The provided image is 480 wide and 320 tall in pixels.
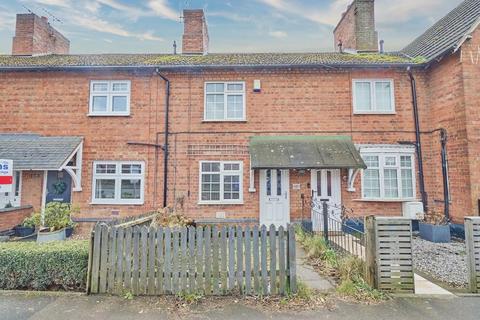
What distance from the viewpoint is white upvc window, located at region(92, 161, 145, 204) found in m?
10.6

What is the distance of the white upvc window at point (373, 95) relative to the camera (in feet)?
35.8

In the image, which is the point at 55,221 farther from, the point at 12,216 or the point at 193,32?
the point at 193,32

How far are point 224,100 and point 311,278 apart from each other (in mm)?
7730

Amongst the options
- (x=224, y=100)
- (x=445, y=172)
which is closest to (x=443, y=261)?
(x=445, y=172)

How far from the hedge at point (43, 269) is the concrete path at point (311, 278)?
13.4 ft

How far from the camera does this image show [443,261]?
678 centimetres

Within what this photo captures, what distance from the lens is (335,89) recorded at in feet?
36.0

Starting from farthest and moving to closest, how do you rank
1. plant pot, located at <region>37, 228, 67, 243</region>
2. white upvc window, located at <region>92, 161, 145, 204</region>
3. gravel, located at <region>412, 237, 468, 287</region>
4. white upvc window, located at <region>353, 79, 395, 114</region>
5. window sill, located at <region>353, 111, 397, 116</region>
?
white upvc window, located at <region>353, 79, 395, 114</region> → window sill, located at <region>353, 111, 397, 116</region> → white upvc window, located at <region>92, 161, 145, 204</region> → plant pot, located at <region>37, 228, 67, 243</region> → gravel, located at <region>412, 237, 468, 287</region>

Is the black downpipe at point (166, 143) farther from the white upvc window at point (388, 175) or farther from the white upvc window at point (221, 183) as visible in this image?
the white upvc window at point (388, 175)

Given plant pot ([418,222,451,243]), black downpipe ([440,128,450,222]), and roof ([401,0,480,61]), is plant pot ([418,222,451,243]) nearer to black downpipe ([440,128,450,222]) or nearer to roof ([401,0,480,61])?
black downpipe ([440,128,450,222])

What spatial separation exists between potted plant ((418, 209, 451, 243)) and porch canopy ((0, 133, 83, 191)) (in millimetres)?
12674

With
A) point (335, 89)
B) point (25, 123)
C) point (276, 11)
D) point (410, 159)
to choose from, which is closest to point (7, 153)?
point (25, 123)

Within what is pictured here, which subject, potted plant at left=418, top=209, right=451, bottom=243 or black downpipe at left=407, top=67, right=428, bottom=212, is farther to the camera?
black downpipe at left=407, top=67, right=428, bottom=212

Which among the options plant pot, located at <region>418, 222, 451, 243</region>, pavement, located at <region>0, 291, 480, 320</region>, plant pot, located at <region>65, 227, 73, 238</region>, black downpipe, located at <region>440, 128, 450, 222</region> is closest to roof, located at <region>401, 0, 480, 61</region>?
black downpipe, located at <region>440, 128, 450, 222</region>
